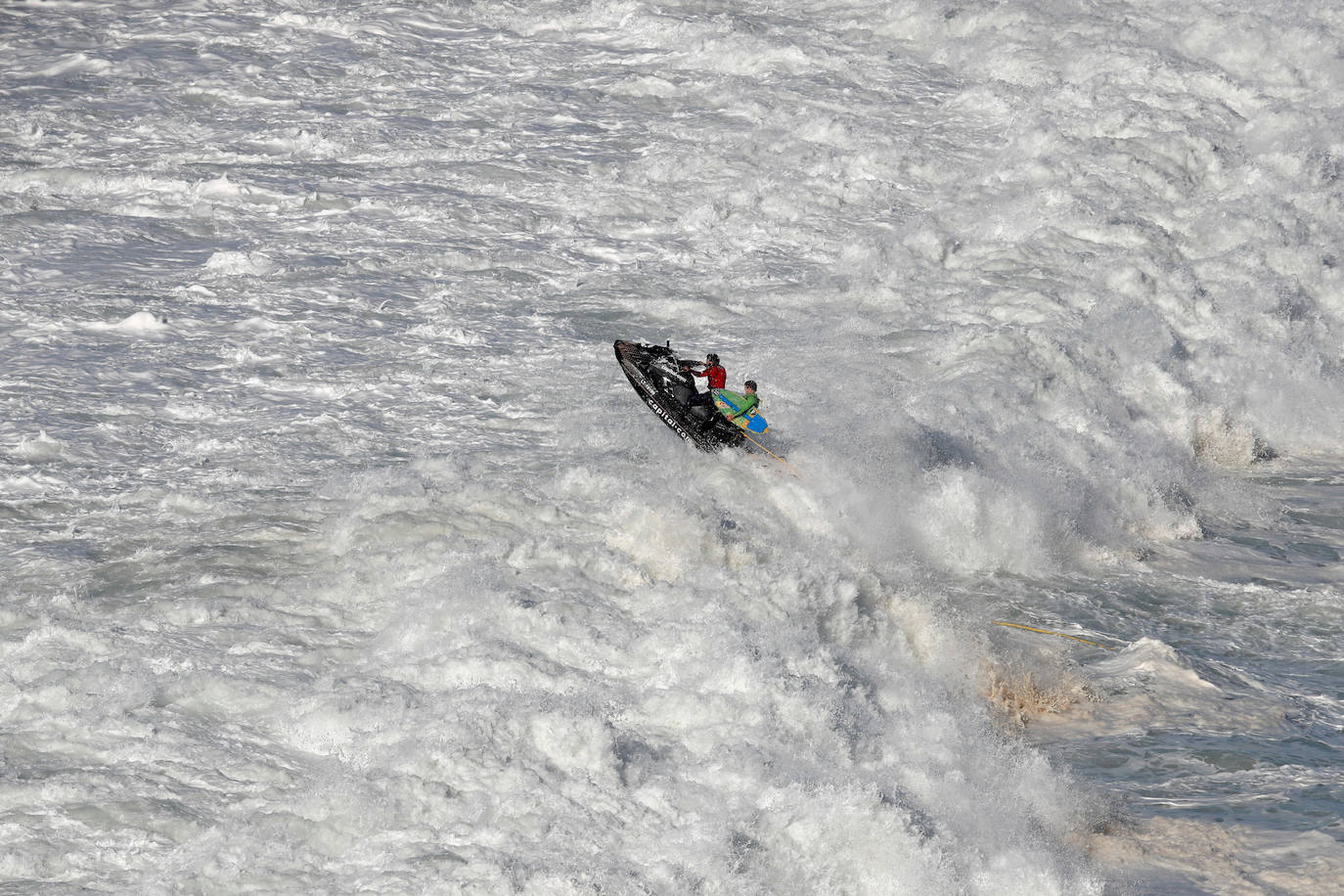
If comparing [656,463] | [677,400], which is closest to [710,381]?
[677,400]

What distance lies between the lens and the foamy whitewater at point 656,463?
10.5 meters

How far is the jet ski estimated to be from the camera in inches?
616

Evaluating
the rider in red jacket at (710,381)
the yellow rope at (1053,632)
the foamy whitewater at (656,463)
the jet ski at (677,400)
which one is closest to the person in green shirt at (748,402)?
the jet ski at (677,400)

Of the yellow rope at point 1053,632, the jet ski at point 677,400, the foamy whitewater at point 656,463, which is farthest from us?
the jet ski at point 677,400

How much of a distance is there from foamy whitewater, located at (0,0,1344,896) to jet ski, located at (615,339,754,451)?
27cm

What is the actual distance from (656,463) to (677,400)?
2.53 feet

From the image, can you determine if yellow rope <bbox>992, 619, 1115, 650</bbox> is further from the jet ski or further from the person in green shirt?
the person in green shirt

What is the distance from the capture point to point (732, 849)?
32.9 feet

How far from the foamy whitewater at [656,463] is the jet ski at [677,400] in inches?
10.5

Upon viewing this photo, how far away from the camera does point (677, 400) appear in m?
15.8

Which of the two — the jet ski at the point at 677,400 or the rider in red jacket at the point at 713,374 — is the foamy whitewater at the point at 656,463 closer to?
the jet ski at the point at 677,400

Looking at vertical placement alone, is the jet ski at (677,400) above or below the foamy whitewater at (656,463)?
above

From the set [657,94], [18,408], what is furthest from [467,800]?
[657,94]

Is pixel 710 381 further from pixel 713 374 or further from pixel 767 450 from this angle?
pixel 767 450
